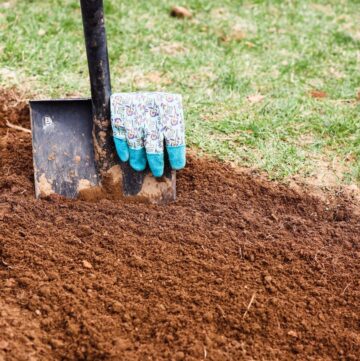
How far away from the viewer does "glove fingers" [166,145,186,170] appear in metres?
3.33

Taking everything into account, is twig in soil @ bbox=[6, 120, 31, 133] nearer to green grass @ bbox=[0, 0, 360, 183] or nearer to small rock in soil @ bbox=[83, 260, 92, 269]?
green grass @ bbox=[0, 0, 360, 183]

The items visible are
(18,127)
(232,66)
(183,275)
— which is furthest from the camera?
(232,66)

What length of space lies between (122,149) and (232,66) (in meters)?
1.97

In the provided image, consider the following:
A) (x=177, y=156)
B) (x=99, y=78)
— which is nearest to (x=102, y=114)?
(x=99, y=78)

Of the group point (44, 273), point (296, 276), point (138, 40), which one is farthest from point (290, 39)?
point (44, 273)

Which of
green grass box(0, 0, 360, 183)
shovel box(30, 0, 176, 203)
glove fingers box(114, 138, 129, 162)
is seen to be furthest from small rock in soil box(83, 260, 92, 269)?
green grass box(0, 0, 360, 183)

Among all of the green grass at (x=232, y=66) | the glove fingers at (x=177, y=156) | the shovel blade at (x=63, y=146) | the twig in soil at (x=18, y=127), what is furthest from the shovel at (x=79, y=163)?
the green grass at (x=232, y=66)

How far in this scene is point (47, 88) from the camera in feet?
14.6

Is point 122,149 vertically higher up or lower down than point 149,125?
lower down

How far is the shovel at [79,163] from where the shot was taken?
135 inches

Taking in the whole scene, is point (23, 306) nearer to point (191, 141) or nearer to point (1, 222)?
point (1, 222)

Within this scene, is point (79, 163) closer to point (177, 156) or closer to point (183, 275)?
point (177, 156)

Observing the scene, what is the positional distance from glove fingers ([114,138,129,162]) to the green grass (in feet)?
2.38

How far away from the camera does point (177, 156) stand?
132 inches
